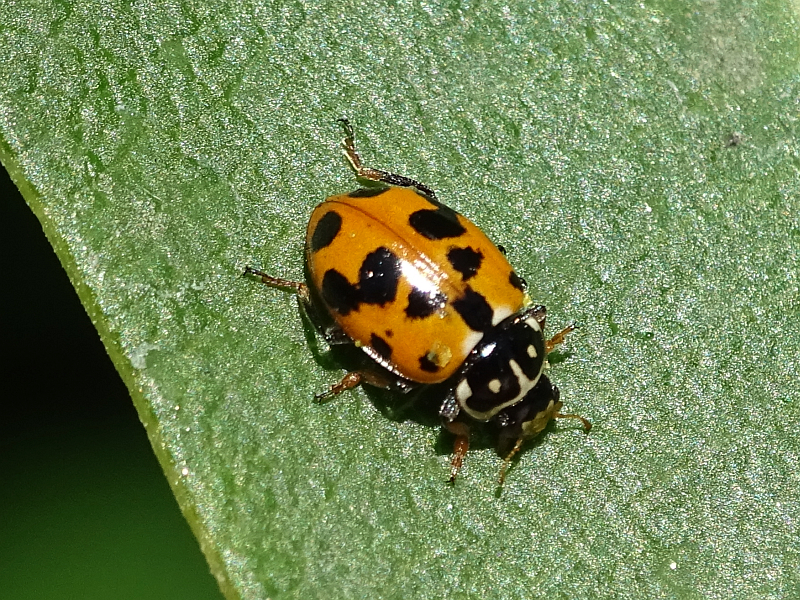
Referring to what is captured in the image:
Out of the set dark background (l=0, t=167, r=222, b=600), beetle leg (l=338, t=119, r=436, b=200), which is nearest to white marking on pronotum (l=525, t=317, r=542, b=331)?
beetle leg (l=338, t=119, r=436, b=200)

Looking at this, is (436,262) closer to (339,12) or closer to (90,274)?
(339,12)

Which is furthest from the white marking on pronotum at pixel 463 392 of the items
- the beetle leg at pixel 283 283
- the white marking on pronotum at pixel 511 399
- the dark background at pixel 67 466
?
the dark background at pixel 67 466

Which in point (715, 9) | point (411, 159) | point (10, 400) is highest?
point (715, 9)

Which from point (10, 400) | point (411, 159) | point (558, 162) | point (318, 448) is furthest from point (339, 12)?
point (10, 400)

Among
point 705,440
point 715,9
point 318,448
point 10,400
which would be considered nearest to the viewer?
point 318,448

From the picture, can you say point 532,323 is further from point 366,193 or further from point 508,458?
point 366,193

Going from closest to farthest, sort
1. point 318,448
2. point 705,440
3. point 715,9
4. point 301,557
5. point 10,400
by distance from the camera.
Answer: point 301,557
point 318,448
point 705,440
point 715,9
point 10,400

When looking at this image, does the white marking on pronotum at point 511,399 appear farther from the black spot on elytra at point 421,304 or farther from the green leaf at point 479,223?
the black spot on elytra at point 421,304

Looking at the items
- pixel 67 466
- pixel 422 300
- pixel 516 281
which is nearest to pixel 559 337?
pixel 516 281

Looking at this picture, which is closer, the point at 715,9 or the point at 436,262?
the point at 436,262
